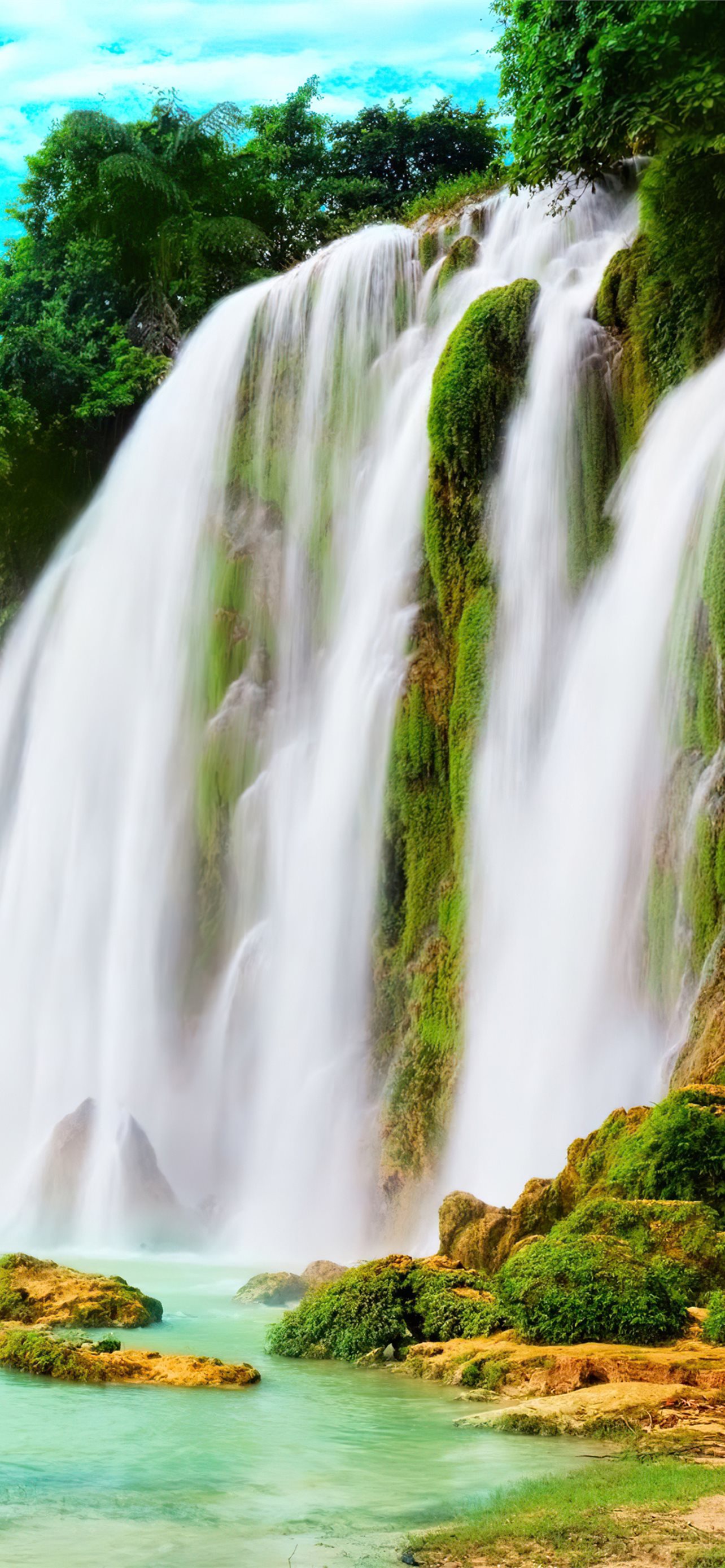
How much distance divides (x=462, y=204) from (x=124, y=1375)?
21.6m

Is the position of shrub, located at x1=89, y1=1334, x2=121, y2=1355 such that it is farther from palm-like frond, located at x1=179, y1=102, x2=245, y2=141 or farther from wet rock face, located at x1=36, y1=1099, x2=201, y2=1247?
palm-like frond, located at x1=179, y1=102, x2=245, y2=141

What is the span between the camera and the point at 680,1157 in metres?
9.75

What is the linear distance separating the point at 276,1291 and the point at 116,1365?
3.06 meters

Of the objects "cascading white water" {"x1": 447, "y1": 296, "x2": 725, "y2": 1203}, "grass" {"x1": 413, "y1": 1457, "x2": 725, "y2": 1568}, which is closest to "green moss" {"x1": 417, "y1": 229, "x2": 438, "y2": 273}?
"cascading white water" {"x1": 447, "y1": 296, "x2": 725, "y2": 1203}

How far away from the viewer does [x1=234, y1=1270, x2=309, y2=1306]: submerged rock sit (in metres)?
11.4

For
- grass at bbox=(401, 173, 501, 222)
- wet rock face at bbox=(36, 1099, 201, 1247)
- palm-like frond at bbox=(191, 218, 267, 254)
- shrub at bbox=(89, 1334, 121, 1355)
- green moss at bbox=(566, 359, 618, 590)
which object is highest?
palm-like frond at bbox=(191, 218, 267, 254)

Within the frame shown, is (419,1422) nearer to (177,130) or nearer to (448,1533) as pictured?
(448,1533)

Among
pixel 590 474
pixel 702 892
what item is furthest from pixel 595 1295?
pixel 590 474

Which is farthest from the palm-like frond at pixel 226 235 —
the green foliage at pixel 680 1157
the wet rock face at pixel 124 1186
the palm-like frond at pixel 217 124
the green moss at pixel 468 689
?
the green foliage at pixel 680 1157

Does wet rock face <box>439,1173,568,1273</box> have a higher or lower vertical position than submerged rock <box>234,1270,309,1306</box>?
higher

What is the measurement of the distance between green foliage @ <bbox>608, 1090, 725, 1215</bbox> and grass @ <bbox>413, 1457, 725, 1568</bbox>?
362 cm

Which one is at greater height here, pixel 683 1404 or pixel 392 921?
pixel 392 921

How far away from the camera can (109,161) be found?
1190 inches

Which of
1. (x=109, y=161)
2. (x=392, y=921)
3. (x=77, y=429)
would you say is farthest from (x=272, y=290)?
(x=392, y=921)
